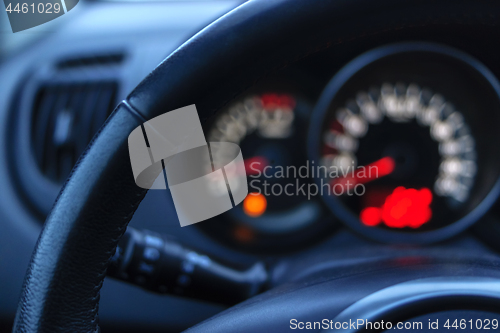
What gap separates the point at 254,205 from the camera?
131 centimetres

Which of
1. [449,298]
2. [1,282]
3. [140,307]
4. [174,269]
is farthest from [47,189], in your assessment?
[449,298]

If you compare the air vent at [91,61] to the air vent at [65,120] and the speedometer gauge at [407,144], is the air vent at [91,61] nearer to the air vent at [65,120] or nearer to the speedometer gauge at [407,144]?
the air vent at [65,120]

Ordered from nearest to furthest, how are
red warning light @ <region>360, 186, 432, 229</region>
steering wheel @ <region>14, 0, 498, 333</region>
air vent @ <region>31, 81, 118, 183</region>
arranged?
steering wheel @ <region>14, 0, 498, 333</region> → air vent @ <region>31, 81, 118, 183</region> → red warning light @ <region>360, 186, 432, 229</region>

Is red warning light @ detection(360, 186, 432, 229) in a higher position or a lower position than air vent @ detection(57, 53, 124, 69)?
lower

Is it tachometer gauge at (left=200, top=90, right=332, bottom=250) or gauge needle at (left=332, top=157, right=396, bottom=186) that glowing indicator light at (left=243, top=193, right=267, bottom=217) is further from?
gauge needle at (left=332, top=157, right=396, bottom=186)

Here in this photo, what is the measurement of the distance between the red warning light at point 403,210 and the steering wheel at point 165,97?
90 centimetres

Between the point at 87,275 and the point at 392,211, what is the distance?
3.30ft

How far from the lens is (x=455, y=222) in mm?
1233

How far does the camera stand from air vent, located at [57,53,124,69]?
4.02 ft

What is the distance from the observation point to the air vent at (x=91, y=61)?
1.23 metres

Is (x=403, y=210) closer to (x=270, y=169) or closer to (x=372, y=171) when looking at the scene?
(x=372, y=171)

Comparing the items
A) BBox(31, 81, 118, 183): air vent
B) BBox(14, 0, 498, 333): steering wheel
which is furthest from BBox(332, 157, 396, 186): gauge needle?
BBox(14, 0, 498, 333): steering wheel

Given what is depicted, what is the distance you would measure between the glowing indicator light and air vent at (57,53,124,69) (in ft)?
1.64

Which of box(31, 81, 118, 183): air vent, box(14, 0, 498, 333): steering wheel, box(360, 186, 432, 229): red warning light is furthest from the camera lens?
box(360, 186, 432, 229): red warning light
